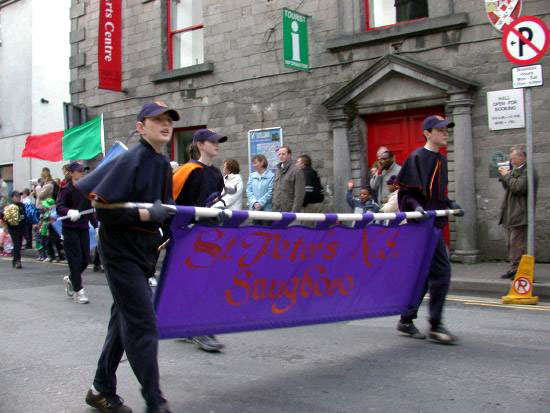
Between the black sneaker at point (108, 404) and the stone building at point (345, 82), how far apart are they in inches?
301

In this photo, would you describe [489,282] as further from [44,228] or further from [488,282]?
[44,228]

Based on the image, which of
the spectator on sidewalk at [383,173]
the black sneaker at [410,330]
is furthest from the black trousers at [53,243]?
the black sneaker at [410,330]

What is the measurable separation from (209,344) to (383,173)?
19.0 feet

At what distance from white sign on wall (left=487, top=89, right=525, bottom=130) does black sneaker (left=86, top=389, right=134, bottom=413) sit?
8.97 m

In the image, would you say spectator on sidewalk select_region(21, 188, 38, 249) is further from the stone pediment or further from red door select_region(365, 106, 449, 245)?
red door select_region(365, 106, 449, 245)

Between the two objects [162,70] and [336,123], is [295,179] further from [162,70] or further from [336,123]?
[162,70]

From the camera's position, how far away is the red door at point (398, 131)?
12.5 meters

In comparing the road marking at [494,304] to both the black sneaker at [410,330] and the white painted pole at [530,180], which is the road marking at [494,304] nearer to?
the white painted pole at [530,180]

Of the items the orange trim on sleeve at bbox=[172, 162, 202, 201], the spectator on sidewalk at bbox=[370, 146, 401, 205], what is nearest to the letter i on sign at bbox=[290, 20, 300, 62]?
the spectator on sidewalk at bbox=[370, 146, 401, 205]

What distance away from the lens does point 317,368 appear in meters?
5.05

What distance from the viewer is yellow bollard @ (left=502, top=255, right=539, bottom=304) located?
320 inches

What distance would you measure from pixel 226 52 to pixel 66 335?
994cm

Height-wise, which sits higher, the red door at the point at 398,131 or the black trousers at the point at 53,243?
the red door at the point at 398,131

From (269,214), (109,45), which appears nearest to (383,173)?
(269,214)
